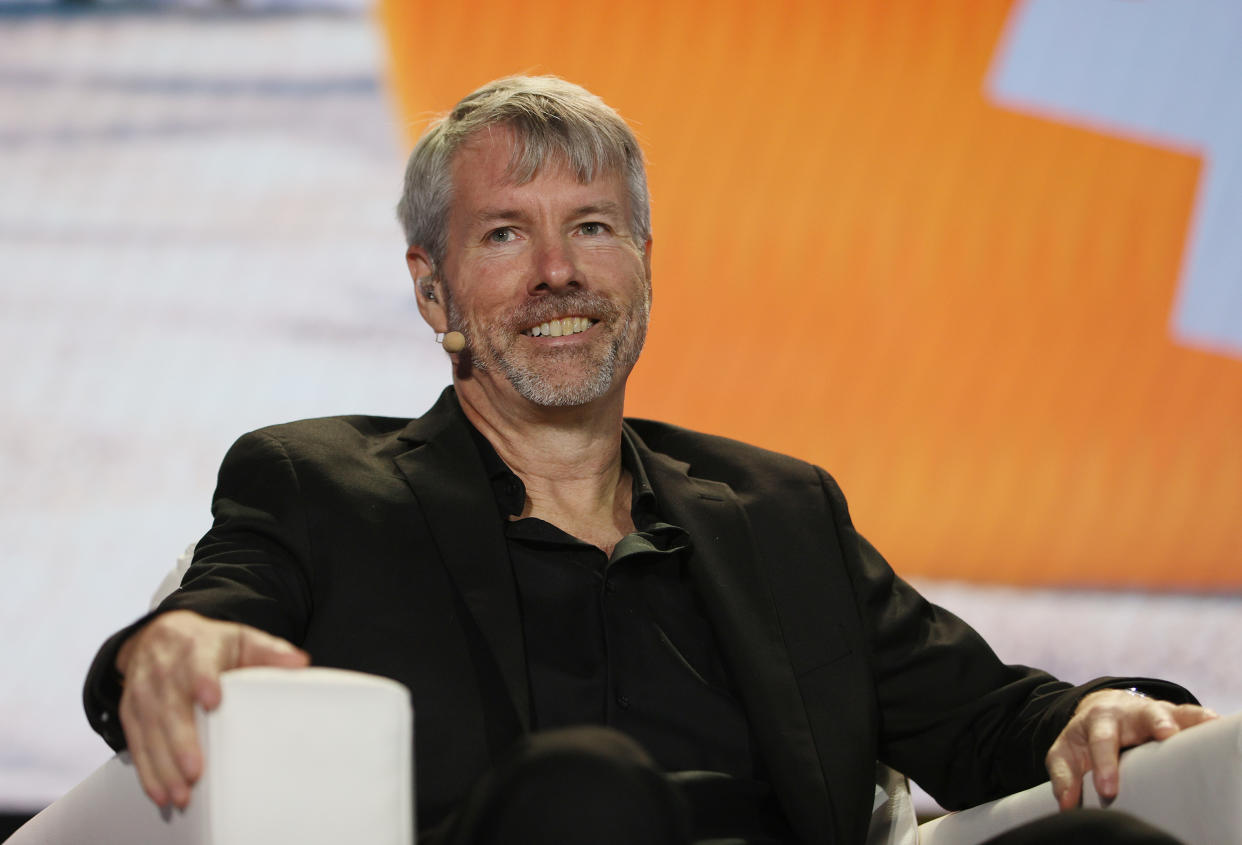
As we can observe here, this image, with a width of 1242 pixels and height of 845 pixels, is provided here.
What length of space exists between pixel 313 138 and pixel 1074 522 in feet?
5.49

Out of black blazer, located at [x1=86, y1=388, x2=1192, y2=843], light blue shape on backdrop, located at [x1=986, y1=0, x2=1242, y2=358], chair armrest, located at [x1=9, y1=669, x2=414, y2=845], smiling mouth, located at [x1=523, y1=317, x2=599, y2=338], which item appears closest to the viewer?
chair armrest, located at [x1=9, y1=669, x2=414, y2=845]

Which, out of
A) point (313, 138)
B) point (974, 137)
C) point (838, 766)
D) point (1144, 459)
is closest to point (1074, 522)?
point (1144, 459)

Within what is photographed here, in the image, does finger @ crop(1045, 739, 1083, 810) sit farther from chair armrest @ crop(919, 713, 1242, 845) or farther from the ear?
the ear

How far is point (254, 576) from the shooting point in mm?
1354

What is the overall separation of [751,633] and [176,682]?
727mm

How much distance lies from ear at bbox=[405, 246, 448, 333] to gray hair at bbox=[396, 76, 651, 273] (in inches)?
0.6

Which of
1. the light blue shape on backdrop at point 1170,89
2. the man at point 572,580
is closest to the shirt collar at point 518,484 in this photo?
the man at point 572,580

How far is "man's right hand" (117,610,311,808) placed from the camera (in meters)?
1.02

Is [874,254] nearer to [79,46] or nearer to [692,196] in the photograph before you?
[692,196]

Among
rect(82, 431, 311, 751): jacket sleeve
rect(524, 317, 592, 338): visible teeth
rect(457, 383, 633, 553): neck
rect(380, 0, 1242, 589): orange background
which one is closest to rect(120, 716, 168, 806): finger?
rect(82, 431, 311, 751): jacket sleeve

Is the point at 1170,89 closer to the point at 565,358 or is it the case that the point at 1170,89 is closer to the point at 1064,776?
the point at 565,358

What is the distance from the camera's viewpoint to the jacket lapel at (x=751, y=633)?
146 centimetres

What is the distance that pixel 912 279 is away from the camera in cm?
250

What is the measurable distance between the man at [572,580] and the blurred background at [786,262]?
0.64m
